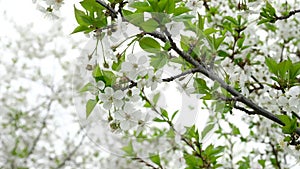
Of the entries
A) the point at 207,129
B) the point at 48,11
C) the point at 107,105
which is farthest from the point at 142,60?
the point at 207,129

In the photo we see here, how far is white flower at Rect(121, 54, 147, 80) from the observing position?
0.89 metres

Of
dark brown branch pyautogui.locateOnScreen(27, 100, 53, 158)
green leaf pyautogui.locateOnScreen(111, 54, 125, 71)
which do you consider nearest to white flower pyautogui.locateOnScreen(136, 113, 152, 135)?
green leaf pyautogui.locateOnScreen(111, 54, 125, 71)

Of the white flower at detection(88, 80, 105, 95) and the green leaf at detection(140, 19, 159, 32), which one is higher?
the green leaf at detection(140, 19, 159, 32)

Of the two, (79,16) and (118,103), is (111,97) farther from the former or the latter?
(79,16)

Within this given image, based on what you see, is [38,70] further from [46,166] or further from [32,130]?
[46,166]

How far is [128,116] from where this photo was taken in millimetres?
938

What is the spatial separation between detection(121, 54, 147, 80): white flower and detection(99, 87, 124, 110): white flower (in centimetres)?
4

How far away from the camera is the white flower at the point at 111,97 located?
2.98ft

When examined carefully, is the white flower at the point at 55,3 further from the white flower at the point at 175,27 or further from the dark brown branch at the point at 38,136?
the dark brown branch at the point at 38,136

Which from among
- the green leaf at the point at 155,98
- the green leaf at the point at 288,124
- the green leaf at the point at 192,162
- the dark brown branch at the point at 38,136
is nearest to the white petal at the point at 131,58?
the green leaf at the point at 155,98

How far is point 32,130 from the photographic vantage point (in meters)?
5.67

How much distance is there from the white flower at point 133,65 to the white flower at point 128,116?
7 centimetres

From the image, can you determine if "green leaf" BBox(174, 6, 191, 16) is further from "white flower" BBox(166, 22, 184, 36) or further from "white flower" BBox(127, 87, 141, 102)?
"white flower" BBox(127, 87, 141, 102)

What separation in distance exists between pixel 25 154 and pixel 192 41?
4.83 m
